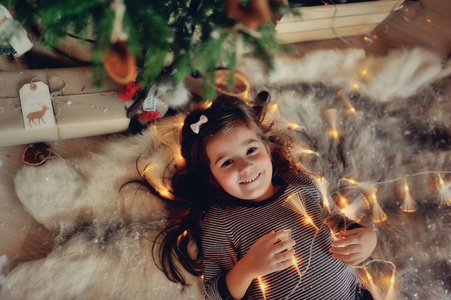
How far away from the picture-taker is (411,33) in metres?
1.82

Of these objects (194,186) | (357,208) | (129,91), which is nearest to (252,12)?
(129,91)

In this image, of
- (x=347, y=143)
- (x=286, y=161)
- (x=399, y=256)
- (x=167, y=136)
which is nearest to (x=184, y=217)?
(x=167, y=136)

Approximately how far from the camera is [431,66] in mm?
1578

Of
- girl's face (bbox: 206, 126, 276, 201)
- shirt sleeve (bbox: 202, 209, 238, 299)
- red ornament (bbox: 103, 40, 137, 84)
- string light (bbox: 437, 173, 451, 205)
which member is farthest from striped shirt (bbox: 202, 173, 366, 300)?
red ornament (bbox: 103, 40, 137, 84)

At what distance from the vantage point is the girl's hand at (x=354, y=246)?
3.63 feet

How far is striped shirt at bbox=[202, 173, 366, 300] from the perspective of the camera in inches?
44.1

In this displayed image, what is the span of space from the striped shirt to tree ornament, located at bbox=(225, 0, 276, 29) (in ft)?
2.17

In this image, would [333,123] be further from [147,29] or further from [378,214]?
[147,29]

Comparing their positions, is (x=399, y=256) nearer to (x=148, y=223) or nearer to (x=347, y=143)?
(x=347, y=143)

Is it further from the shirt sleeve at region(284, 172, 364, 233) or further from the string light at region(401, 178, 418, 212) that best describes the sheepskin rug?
the shirt sleeve at region(284, 172, 364, 233)

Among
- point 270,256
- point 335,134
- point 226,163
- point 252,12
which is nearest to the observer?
point 252,12

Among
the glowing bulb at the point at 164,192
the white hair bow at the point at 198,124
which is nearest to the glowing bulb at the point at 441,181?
the white hair bow at the point at 198,124

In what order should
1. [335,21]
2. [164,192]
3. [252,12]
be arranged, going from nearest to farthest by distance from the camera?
[252,12]
[164,192]
[335,21]

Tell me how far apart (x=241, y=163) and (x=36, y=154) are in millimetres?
810
